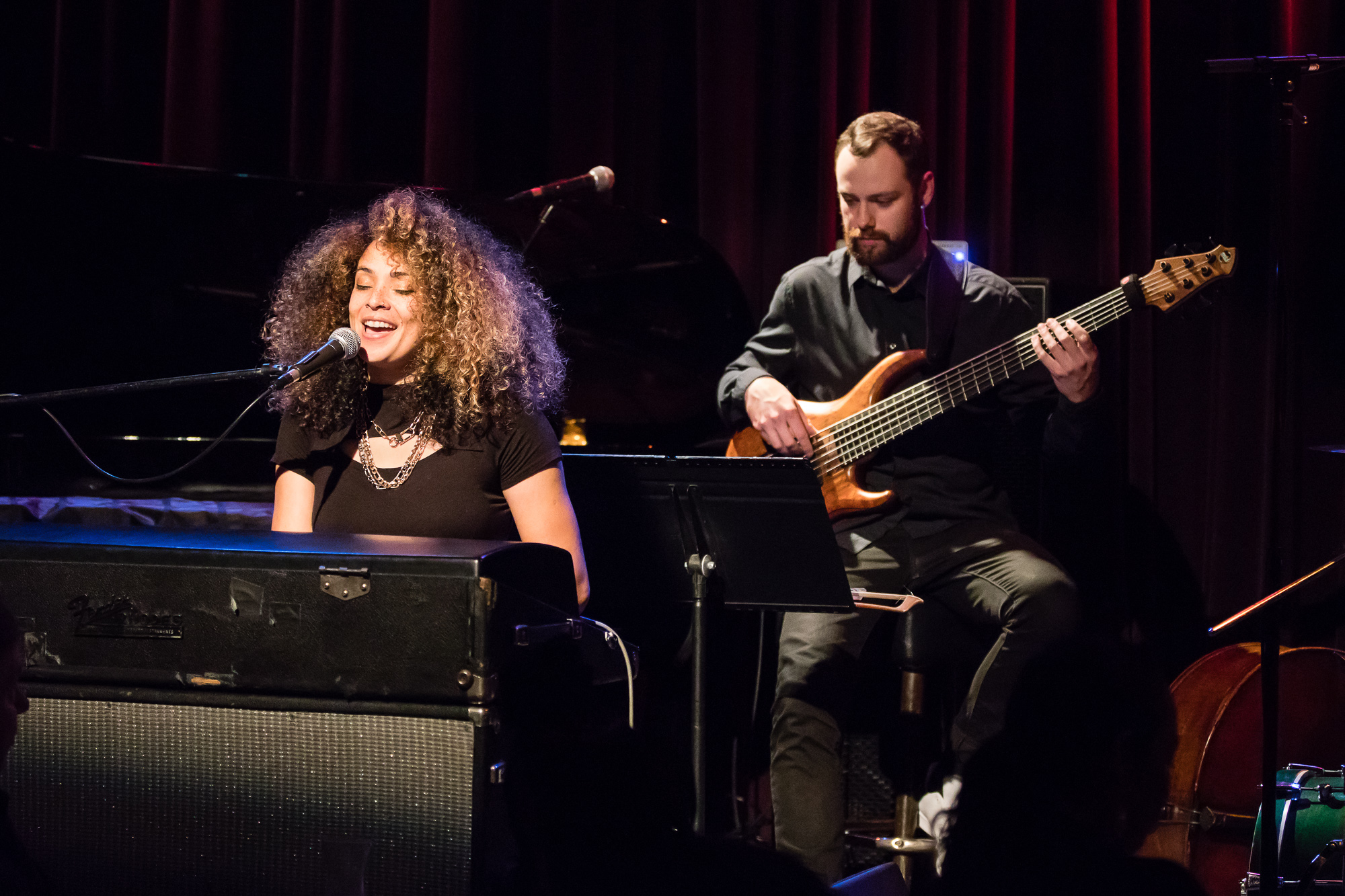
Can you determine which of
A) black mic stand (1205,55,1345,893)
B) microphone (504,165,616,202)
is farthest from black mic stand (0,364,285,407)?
black mic stand (1205,55,1345,893)

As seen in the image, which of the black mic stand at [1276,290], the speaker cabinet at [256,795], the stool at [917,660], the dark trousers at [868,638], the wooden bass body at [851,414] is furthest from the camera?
the wooden bass body at [851,414]

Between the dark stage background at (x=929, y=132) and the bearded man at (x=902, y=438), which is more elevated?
the dark stage background at (x=929, y=132)

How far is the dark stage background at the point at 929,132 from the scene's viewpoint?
3.88 m

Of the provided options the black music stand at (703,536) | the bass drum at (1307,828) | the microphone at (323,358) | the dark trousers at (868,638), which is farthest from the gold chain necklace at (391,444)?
the bass drum at (1307,828)

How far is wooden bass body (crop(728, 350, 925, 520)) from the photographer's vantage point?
328 cm

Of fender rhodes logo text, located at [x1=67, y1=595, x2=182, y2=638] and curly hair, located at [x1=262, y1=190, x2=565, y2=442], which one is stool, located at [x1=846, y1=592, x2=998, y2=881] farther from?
fender rhodes logo text, located at [x1=67, y1=595, x2=182, y2=638]

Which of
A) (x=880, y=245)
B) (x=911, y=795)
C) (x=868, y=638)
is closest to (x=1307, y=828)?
(x=911, y=795)

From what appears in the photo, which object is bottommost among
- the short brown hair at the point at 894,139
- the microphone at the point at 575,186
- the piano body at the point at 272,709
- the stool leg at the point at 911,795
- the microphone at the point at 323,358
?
the stool leg at the point at 911,795

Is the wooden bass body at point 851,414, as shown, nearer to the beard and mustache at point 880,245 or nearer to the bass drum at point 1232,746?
the beard and mustache at point 880,245

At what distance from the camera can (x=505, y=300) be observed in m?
2.92

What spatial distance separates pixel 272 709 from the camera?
5.71ft

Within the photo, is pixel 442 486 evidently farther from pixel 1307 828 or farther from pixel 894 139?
pixel 1307 828

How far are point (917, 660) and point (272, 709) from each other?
1854mm

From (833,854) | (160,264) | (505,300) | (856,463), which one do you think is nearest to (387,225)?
(505,300)
